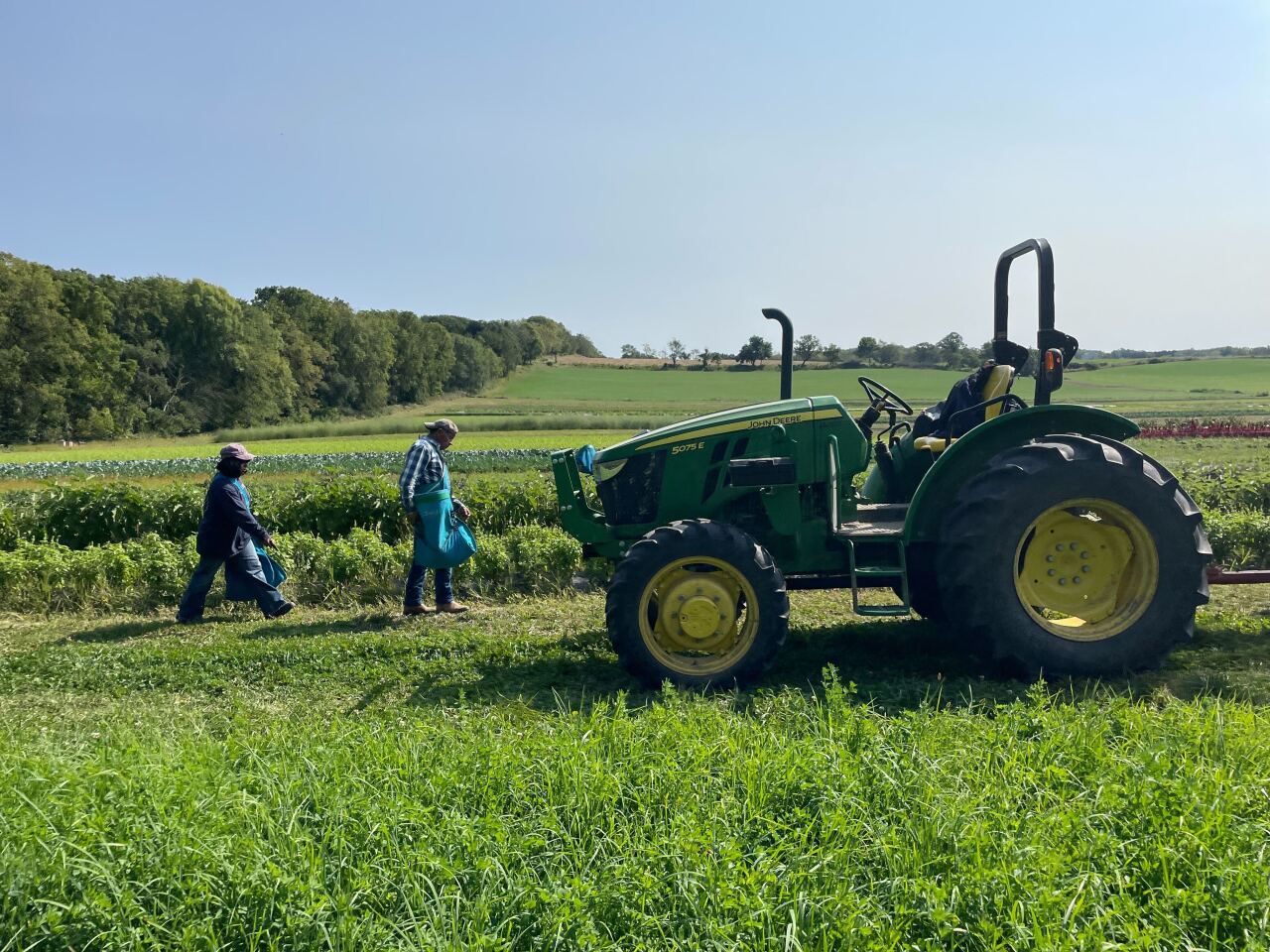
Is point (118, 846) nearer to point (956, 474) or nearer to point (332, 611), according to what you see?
point (956, 474)

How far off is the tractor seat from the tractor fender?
0.39 metres

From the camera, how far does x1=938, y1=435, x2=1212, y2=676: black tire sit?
4887 mm

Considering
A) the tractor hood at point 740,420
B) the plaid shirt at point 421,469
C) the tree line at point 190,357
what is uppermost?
the tree line at point 190,357

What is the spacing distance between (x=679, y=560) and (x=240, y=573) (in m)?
4.53

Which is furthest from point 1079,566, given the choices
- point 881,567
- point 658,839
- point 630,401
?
point 630,401

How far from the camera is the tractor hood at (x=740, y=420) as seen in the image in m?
5.51

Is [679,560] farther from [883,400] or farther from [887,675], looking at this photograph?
[883,400]

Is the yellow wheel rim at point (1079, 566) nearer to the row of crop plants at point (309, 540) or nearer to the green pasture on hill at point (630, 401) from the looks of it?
the row of crop plants at point (309, 540)

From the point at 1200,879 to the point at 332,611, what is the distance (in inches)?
275

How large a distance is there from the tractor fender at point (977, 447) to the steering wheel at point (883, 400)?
0.82m

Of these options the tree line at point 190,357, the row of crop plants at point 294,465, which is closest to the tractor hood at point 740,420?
the row of crop plants at point 294,465

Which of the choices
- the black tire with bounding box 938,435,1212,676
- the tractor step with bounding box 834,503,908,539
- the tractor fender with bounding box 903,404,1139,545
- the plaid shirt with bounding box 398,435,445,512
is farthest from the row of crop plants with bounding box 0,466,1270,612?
the black tire with bounding box 938,435,1212,676

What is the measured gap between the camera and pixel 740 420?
5.50 metres

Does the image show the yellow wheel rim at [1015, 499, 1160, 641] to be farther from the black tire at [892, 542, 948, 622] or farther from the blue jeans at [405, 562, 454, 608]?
the blue jeans at [405, 562, 454, 608]
